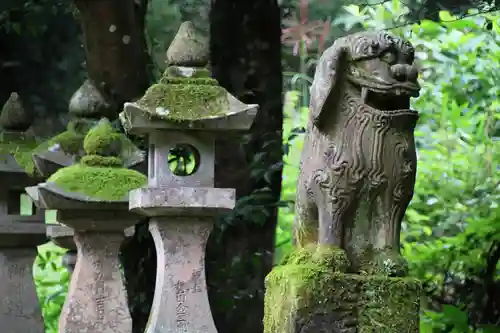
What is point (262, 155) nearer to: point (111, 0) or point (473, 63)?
point (111, 0)

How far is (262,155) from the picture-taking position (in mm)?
8109

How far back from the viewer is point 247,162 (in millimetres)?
8211

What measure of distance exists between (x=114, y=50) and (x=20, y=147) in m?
1.12

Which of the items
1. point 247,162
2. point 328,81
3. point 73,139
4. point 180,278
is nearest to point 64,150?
point 73,139

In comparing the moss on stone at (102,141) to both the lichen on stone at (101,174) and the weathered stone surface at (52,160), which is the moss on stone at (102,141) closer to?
the lichen on stone at (101,174)

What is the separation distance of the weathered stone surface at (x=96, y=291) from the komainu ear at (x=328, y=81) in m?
2.62

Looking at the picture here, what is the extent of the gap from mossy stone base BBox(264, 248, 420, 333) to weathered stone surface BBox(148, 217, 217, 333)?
132 centimetres

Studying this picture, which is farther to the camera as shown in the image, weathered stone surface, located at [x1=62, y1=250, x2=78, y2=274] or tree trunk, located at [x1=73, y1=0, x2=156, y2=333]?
tree trunk, located at [x1=73, y1=0, x2=156, y2=333]

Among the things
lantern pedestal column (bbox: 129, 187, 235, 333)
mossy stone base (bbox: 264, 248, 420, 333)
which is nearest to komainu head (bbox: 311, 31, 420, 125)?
mossy stone base (bbox: 264, 248, 420, 333)

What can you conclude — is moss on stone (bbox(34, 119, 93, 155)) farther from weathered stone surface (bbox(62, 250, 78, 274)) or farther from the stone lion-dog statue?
the stone lion-dog statue

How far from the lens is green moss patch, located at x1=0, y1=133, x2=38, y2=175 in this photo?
837cm

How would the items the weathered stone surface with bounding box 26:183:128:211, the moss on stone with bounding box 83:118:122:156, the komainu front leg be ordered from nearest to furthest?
1. the komainu front leg
2. the weathered stone surface with bounding box 26:183:128:211
3. the moss on stone with bounding box 83:118:122:156

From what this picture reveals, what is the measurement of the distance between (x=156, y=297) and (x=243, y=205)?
1.89 metres

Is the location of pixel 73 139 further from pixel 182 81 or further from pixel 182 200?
pixel 182 200
